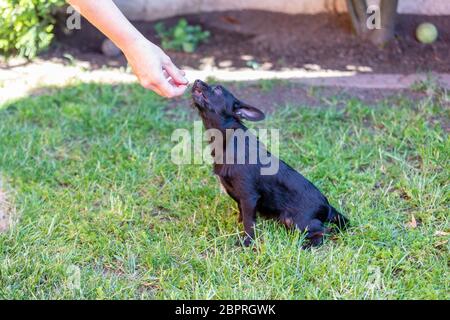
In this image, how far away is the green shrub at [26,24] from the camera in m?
6.68

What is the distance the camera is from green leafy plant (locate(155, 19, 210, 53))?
7.60 meters

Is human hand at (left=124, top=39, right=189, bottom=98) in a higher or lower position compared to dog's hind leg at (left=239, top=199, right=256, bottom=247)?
higher

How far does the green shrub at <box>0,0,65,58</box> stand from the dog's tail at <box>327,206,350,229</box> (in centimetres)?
394

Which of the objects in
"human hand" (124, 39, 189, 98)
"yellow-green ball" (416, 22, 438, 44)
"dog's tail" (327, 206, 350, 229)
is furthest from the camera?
"yellow-green ball" (416, 22, 438, 44)

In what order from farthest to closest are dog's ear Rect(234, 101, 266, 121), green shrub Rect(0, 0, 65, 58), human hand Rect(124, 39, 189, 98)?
1. green shrub Rect(0, 0, 65, 58)
2. dog's ear Rect(234, 101, 266, 121)
3. human hand Rect(124, 39, 189, 98)

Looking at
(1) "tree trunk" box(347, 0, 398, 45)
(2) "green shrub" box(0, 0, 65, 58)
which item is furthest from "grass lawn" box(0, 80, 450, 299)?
(1) "tree trunk" box(347, 0, 398, 45)

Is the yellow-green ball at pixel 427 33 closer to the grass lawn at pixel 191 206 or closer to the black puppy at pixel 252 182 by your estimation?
the grass lawn at pixel 191 206

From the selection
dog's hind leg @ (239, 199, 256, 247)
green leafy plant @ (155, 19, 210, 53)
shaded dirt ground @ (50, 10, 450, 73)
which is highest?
dog's hind leg @ (239, 199, 256, 247)

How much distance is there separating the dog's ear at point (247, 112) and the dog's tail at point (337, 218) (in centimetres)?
76

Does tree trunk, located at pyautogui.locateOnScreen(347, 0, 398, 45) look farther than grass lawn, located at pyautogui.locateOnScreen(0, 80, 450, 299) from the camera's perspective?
Yes

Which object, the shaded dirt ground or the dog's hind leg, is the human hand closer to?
the dog's hind leg

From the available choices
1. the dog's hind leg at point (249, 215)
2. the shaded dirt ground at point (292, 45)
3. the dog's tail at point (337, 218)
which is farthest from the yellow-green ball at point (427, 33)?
the dog's hind leg at point (249, 215)
